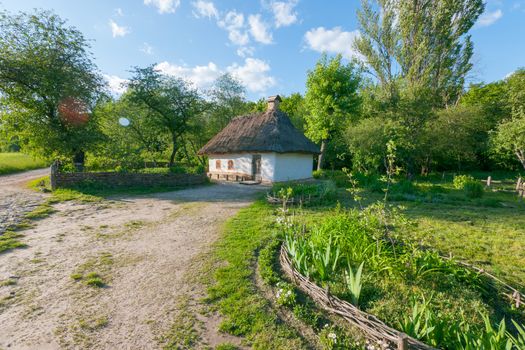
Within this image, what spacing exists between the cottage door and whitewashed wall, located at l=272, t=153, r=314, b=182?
60.6 inches

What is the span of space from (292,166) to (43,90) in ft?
51.9

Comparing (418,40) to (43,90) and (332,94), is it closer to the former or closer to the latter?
(332,94)

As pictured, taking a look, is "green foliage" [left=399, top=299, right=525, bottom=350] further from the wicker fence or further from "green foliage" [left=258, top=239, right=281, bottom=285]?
the wicker fence

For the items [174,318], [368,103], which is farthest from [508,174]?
[174,318]

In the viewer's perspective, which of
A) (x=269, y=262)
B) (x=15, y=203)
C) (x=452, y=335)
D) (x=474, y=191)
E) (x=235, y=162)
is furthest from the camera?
(x=235, y=162)

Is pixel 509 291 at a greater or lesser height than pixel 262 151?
lesser

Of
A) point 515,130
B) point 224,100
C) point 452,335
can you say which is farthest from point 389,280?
point 224,100

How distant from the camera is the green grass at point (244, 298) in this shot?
2.65 metres

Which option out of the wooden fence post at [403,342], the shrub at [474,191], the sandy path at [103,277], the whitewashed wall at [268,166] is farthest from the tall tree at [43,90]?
the shrub at [474,191]

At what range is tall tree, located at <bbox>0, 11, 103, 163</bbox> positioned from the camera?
12.5m

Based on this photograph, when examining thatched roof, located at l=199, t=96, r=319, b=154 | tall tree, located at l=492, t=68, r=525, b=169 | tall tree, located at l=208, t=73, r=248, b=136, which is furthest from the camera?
tall tree, located at l=208, t=73, r=248, b=136

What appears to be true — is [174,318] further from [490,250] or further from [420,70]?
[420,70]

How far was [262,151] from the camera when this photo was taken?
16453mm

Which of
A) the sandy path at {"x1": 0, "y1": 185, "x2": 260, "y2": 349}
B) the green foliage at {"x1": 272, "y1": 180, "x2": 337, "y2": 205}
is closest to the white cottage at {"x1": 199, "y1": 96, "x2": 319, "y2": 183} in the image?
the green foliage at {"x1": 272, "y1": 180, "x2": 337, "y2": 205}
